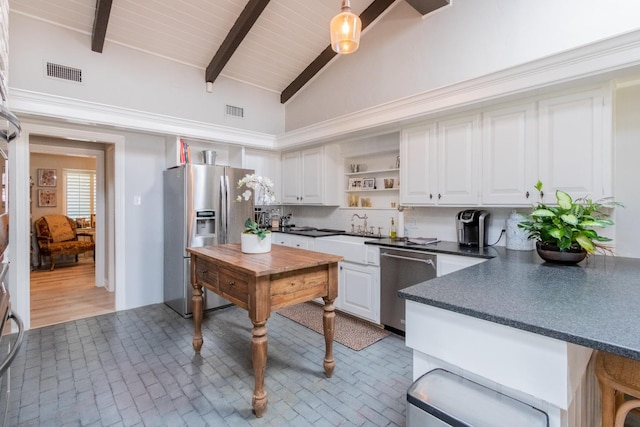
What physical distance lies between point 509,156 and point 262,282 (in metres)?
2.36

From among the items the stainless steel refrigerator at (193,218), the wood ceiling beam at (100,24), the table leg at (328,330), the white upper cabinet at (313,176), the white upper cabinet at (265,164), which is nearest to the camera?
the table leg at (328,330)

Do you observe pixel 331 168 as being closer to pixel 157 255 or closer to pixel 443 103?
pixel 443 103

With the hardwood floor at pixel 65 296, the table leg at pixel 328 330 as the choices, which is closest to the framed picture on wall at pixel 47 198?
the hardwood floor at pixel 65 296

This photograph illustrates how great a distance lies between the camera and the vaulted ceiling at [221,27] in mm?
3154

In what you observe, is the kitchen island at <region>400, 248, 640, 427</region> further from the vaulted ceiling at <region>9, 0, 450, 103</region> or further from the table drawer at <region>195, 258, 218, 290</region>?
the vaulted ceiling at <region>9, 0, 450, 103</region>

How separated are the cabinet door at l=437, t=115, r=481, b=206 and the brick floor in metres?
1.57

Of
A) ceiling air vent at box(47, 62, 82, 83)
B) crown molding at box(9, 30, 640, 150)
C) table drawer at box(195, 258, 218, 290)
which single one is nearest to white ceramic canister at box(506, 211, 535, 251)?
crown molding at box(9, 30, 640, 150)

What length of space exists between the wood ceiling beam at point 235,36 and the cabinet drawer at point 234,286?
292 cm

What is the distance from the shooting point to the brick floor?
190cm

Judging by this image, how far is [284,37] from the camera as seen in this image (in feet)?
13.4

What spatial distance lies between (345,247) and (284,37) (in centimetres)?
298

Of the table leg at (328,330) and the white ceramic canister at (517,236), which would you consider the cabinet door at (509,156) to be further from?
the table leg at (328,330)

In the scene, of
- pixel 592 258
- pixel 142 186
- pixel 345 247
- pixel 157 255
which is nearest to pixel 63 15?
pixel 142 186

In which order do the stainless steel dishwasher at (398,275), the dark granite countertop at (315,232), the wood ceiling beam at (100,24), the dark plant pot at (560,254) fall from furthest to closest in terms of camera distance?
the dark granite countertop at (315,232), the wood ceiling beam at (100,24), the stainless steel dishwasher at (398,275), the dark plant pot at (560,254)
